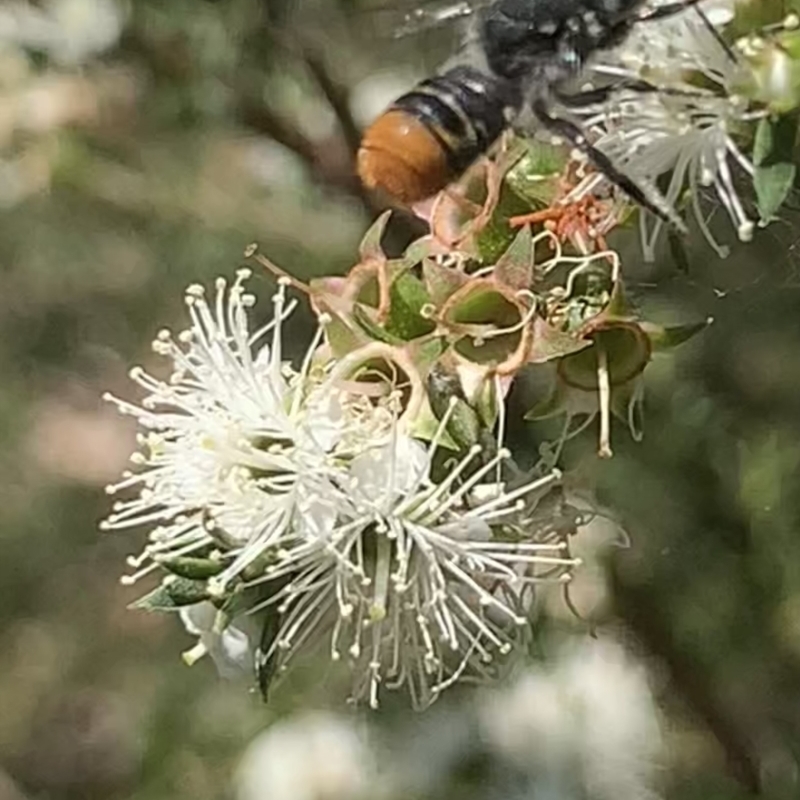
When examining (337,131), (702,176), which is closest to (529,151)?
(702,176)

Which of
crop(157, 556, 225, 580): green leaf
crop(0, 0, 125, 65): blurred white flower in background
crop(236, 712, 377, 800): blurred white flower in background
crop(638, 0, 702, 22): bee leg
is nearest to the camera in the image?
crop(157, 556, 225, 580): green leaf

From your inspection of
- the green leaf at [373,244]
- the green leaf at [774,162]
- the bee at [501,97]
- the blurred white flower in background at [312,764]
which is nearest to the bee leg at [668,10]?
the bee at [501,97]

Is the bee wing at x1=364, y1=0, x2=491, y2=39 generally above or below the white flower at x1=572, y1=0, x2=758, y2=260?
above

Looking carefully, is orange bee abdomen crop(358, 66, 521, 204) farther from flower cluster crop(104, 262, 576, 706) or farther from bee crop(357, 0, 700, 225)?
flower cluster crop(104, 262, 576, 706)

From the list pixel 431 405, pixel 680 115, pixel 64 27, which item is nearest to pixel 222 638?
pixel 431 405

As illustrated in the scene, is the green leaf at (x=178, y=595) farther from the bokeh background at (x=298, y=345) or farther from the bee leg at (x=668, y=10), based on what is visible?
the bee leg at (x=668, y=10)

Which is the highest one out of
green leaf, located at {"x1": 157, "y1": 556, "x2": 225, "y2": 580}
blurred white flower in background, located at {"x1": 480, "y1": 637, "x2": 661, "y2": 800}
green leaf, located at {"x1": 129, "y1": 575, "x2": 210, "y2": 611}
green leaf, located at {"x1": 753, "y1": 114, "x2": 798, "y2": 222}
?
green leaf, located at {"x1": 753, "y1": 114, "x2": 798, "y2": 222}

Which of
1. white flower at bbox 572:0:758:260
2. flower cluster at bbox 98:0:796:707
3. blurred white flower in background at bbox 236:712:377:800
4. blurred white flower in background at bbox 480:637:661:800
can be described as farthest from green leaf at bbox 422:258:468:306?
blurred white flower in background at bbox 236:712:377:800
